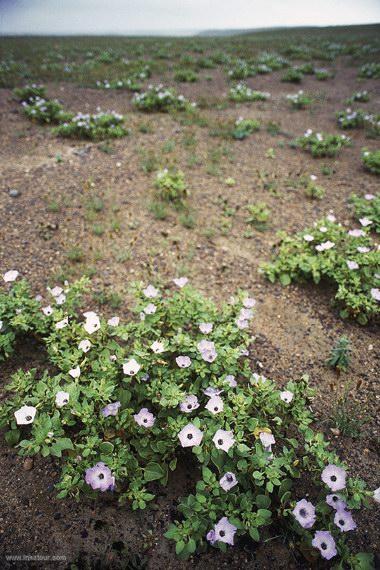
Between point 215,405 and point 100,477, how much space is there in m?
0.82

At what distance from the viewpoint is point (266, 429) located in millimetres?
2393

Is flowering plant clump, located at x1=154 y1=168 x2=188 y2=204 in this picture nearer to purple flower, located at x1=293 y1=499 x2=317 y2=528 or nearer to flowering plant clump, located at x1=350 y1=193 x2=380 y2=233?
flowering plant clump, located at x1=350 y1=193 x2=380 y2=233

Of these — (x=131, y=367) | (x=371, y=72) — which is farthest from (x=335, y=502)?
(x=371, y=72)

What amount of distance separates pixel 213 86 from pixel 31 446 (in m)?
11.7

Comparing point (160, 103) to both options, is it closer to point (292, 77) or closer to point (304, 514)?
point (292, 77)

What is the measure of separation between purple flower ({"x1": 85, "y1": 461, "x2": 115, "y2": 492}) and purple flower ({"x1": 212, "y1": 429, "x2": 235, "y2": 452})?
66 cm

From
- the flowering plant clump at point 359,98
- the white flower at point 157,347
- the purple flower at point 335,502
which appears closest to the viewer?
the purple flower at point 335,502

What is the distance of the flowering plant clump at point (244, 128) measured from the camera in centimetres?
733

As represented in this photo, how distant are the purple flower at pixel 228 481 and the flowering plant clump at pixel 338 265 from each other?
7.15 ft

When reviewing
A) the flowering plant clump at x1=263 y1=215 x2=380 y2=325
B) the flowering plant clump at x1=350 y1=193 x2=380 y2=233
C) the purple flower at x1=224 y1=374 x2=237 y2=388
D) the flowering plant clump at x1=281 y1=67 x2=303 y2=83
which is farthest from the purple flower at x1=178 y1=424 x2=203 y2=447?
the flowering plant clump at x1=281 y1=67 x2=303 y2=83

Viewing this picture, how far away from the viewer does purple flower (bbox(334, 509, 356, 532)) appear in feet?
6.43

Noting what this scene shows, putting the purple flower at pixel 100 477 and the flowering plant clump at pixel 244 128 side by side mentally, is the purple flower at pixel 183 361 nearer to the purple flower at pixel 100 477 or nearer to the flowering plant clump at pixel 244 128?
the purple flower at pixel 100 477

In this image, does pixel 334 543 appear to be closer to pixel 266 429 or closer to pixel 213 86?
pixel 266 429

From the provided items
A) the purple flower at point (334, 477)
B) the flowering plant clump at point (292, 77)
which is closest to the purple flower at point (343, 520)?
the purple flower at point (334, 477)
